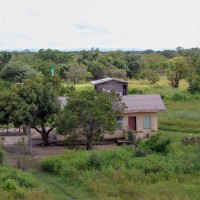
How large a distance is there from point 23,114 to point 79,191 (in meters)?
7.82

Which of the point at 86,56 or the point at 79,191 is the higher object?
the point at 86,56

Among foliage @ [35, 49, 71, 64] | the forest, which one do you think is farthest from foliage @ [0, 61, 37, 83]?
foliage @ [35, 49, 71, 64]

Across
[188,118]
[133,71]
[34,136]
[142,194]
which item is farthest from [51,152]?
[133,71]

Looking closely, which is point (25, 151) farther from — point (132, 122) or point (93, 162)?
point (132, 122)

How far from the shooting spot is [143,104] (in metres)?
28.6

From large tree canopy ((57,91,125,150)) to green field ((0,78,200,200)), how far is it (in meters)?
2.00

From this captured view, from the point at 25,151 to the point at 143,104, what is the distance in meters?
8.82

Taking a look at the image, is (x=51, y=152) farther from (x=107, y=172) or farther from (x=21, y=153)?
(x=107, y=172)

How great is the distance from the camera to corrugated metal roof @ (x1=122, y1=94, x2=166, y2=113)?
2813cm

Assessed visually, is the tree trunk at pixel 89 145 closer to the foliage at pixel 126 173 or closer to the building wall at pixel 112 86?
the foliage at pixel 126 173

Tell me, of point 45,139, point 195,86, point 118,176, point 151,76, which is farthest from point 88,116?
point 151,76

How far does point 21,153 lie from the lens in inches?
969

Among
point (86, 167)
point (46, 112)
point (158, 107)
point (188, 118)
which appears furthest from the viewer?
point (188, 118)

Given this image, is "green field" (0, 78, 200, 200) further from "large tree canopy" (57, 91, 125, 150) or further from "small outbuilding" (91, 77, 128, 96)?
"small outbuilding" (91, 77, 128, 96)
